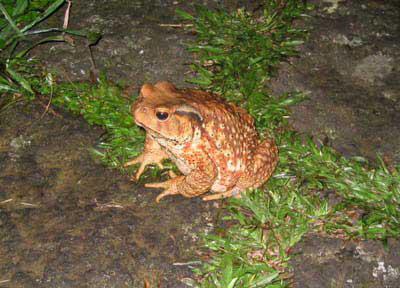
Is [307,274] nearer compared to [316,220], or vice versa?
[307,274]

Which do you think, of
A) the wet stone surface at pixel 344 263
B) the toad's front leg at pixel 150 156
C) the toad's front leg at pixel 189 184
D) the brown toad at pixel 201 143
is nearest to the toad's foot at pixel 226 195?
the brown toad at pixel 201 143

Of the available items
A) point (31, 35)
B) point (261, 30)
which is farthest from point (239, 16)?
point (31, 35)

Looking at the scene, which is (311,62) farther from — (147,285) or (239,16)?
(147,285)

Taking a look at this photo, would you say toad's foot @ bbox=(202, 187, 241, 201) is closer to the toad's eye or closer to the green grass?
the green grass

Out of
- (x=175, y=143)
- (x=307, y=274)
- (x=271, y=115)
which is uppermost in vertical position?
(x=175, y=143)

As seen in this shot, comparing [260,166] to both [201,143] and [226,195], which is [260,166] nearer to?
[226,195]

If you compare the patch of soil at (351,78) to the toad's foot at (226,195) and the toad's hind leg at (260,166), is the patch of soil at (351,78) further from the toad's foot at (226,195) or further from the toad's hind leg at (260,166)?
the toad's foot at (226,195)

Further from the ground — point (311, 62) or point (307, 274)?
point (311, 62)

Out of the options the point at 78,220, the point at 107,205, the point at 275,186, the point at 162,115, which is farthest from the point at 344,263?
the point at 78,220
